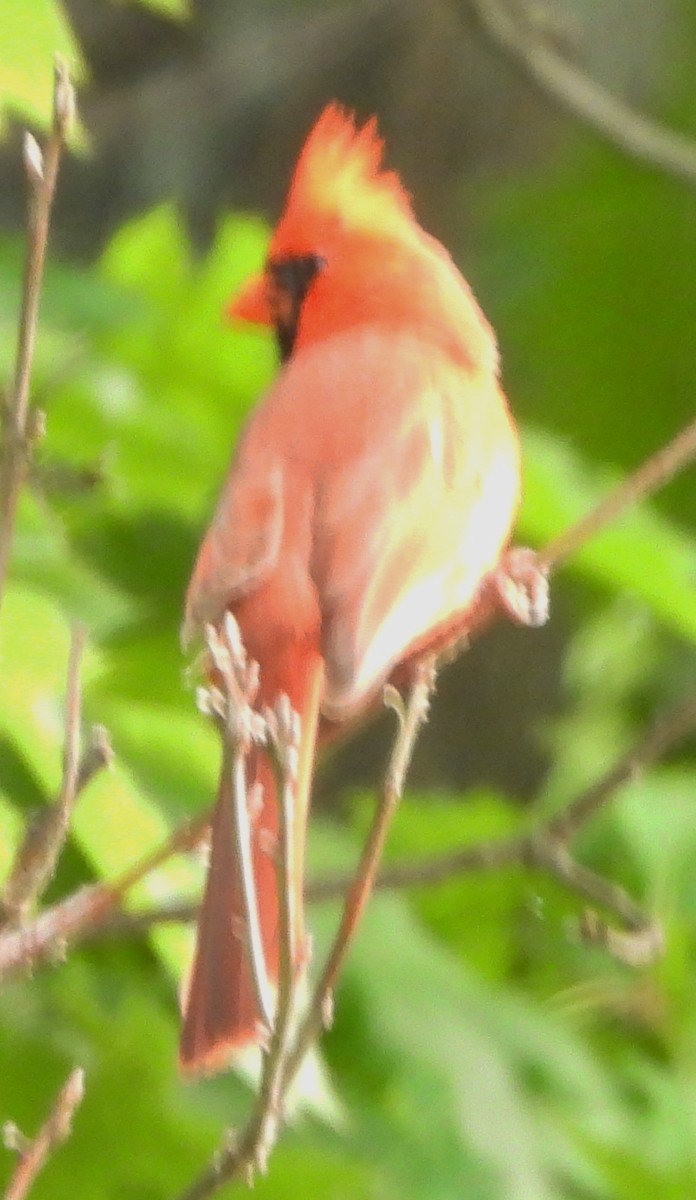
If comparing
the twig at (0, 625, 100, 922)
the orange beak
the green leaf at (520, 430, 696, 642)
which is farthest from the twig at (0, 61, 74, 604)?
the green leaf at (520, 430, 696, 642)

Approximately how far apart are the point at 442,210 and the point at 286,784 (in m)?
2.10

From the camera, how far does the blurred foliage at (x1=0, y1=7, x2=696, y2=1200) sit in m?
1.09

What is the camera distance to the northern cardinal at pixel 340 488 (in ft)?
2.63

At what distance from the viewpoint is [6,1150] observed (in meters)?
1.19

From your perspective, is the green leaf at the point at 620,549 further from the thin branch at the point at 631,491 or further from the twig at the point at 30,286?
the twig at the point at 30,286

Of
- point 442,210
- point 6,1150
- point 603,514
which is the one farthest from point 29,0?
point 442,210

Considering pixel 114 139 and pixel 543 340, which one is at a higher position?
pixel 543 340

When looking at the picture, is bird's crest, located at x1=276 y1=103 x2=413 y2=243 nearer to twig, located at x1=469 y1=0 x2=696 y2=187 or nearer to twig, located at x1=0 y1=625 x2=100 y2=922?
twig, located at x1=0 y1=625 x2=100 y2=922

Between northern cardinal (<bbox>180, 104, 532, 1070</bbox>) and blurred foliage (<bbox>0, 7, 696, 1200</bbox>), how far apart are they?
0.31 feet

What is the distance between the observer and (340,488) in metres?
0.90

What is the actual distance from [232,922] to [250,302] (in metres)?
0.41

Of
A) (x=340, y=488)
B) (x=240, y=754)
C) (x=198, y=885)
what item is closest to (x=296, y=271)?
(x=340, y=488)

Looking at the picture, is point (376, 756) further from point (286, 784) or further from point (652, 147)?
point (286, 784)

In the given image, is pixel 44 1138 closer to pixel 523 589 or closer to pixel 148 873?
pixel 148 873
